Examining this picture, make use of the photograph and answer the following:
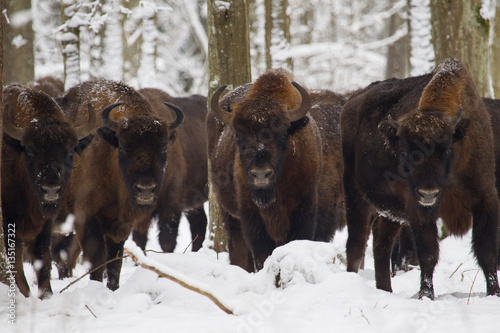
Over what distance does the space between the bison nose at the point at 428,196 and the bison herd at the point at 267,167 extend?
0.05 ft

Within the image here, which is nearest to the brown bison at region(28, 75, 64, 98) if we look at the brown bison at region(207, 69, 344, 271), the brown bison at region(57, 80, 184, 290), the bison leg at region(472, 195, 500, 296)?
the brown bison at region(57, 80, 184, 290)

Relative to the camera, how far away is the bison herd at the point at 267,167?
5.20 m

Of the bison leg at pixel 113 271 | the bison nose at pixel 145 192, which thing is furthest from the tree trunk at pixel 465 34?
the bison leg at pixel 113 271

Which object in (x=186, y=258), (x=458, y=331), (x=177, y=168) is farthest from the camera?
(x=177, y=168)

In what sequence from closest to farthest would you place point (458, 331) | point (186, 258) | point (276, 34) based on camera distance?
point (458, 331), point (186, 258), point (276, 34)

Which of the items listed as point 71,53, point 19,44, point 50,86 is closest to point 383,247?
point 50,86

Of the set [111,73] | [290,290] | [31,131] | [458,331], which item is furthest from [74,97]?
[111,73]

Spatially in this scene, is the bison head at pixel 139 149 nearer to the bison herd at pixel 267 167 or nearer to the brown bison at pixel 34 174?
the bison herd at pixel 267 167

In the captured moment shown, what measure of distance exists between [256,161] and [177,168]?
3.62m

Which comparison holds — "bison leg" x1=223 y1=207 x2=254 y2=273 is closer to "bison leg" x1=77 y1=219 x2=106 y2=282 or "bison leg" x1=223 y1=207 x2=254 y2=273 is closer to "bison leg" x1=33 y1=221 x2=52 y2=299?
"bison leg" x1=77 y1=219 x2=106 y2=282

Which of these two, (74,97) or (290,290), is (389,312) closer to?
Result: (290,290)

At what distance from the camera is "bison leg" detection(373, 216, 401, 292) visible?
5.97 m

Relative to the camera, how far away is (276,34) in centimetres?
1297

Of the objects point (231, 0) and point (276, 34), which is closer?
point (231, 0)
